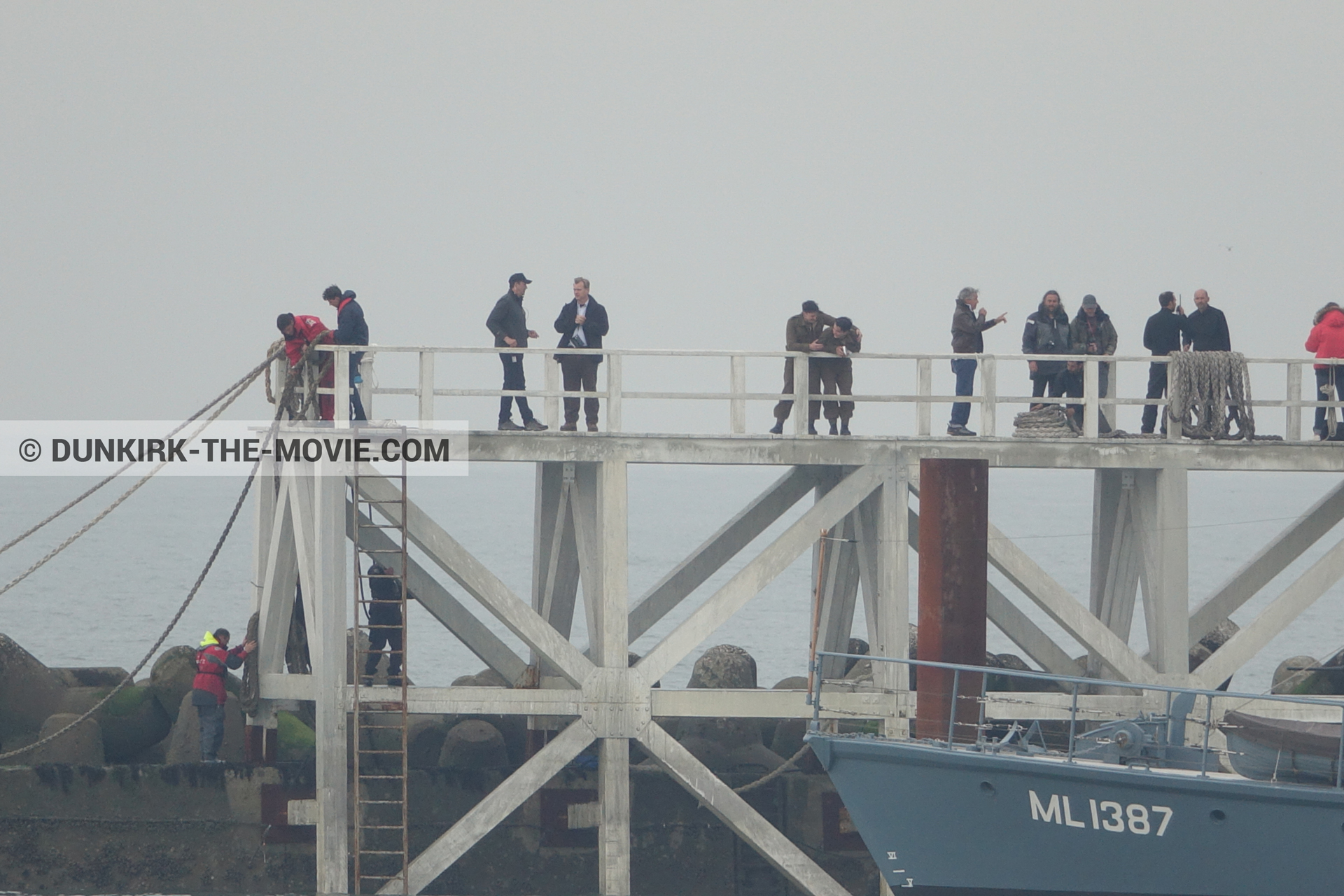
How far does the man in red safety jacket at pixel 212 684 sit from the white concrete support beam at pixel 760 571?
471 centimetres

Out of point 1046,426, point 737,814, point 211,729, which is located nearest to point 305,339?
point 211,729

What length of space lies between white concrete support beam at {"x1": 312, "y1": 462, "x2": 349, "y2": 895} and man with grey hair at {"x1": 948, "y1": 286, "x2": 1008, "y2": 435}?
7.07m

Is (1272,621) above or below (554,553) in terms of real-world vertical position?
below

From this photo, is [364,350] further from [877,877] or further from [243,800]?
[877,877]

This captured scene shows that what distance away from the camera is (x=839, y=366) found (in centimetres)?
2205

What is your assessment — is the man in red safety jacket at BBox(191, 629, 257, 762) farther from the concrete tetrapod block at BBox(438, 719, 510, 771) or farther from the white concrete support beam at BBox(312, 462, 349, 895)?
the concrete tetrapod block at BBox(438, 719, 510, 771)

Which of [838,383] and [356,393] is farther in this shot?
[838,383]

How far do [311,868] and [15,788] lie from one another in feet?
11.5

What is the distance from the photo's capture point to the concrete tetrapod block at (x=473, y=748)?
23.3 m

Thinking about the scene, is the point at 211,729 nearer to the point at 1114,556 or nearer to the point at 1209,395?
the point at 1114,556

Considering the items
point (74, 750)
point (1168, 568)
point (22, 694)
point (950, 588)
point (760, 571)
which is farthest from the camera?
point (22, 694)

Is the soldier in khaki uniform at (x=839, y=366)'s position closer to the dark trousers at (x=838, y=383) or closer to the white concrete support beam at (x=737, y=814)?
the dark trousers at (x=838, y=383)

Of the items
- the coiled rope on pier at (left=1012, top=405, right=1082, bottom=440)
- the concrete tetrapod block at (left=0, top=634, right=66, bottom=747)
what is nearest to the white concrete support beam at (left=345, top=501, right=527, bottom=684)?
the concrete tetrapod block at (left=0, top=634, right=66, bottom=747)

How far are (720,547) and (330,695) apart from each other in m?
5.77
